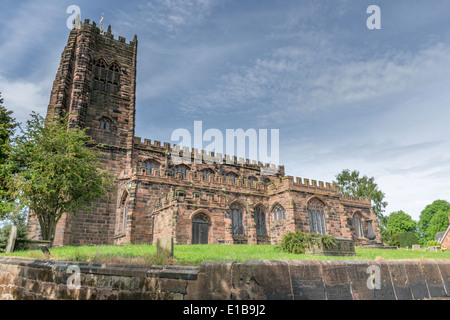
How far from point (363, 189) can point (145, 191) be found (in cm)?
3356

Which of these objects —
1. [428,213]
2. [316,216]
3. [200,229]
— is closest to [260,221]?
[316,216]

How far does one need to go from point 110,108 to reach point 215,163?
11736 millimetres

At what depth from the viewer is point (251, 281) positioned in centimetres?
546

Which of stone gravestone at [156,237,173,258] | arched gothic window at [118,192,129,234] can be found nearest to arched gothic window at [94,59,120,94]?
arched gothic window at [118,192,129,234]

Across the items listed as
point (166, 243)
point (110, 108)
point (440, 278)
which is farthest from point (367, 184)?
point (166, 243)

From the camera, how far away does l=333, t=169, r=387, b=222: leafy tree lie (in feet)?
140

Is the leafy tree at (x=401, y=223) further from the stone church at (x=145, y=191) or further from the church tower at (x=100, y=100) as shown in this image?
the church tower at (x=100, y=100)

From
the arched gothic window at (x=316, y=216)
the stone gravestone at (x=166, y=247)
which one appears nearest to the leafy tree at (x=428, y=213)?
the arched gothic window at (x=316, y=216)

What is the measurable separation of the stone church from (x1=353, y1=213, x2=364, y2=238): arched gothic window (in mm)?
155

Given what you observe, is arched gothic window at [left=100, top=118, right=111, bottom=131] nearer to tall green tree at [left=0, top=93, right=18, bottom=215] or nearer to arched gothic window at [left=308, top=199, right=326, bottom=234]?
tall green tree at [left=0, top=93, right=18, bottom=215]

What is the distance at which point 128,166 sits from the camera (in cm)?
2519
